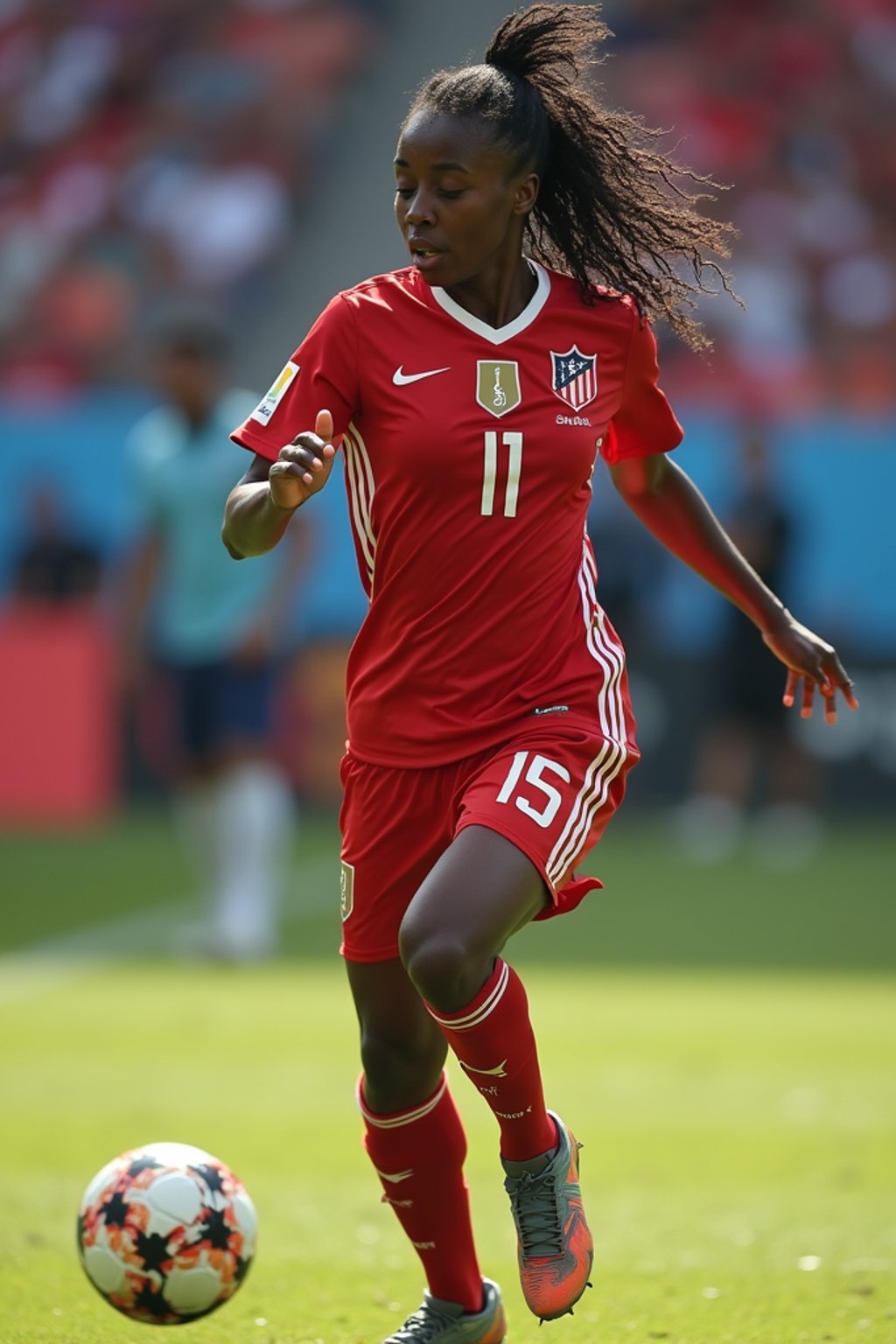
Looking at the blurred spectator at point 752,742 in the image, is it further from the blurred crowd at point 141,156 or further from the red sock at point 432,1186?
the red sock at point 432,1186

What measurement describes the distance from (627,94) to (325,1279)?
606 inches

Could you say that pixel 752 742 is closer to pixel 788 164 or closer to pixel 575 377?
pixel 788 164

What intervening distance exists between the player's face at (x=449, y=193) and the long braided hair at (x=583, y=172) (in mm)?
105

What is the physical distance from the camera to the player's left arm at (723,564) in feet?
15.5

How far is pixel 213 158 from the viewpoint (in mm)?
19031

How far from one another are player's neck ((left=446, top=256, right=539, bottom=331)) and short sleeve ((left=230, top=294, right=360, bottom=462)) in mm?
262

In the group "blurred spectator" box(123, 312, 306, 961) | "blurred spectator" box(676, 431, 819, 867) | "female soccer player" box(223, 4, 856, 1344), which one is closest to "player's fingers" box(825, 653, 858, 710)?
"female soccer player" box(223, 4, 856, 1344)

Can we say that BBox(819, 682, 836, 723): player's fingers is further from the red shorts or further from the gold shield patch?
the gold shield patch

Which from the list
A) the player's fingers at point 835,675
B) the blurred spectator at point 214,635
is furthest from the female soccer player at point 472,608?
the blurred spectator at point 214,635

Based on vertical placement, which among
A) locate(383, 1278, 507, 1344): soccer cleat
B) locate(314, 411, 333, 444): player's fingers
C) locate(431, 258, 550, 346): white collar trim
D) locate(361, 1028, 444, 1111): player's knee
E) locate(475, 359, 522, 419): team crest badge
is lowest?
locate(383, 1278, 507, 1344): soccer cleat

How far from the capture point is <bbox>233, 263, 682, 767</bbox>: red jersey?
13.6 ft

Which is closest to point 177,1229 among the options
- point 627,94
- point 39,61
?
point 627,94

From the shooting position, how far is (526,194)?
14.2ft

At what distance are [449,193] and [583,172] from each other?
468mm
